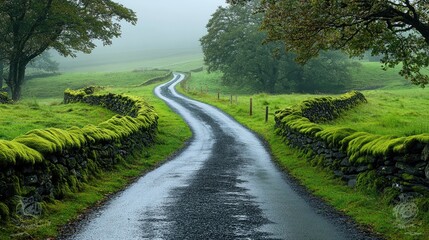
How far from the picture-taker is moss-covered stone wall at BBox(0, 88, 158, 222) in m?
7.79

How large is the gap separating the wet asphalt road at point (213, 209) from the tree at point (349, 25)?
18.8 ft

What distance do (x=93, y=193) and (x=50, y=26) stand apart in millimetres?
29685

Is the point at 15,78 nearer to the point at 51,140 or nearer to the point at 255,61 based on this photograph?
the point at 51,140

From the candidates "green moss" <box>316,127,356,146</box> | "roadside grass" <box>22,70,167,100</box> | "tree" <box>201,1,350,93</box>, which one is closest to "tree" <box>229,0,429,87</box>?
"green moss" <box>316,127,356,146</box>

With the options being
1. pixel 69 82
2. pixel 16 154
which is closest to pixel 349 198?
pixel 16 154

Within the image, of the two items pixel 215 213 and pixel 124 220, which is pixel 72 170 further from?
pixel 215 213

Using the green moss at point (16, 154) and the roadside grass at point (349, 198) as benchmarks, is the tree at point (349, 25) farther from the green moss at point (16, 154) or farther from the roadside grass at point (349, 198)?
the green moss at point (16, 154)

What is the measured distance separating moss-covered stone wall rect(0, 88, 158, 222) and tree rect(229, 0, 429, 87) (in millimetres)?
7860

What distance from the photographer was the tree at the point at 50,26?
34.4 meters

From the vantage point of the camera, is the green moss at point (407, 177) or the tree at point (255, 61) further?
the tree at point (255, 61)

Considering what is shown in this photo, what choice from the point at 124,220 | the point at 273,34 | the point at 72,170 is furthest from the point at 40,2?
the point at 124,220

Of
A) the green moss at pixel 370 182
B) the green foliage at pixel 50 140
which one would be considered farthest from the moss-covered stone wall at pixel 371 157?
the green foliage at pixel 50 140

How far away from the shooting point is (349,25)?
16.8 meters

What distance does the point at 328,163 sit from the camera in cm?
1370
